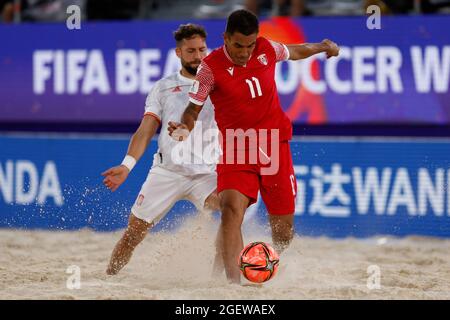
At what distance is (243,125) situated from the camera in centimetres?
676

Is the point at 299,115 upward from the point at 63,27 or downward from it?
downward

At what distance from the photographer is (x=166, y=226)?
34.4ft

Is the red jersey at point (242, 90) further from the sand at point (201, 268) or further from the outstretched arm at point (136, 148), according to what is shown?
the sand at point (201, 268)

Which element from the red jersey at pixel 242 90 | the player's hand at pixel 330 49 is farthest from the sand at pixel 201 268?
the player's hand at pixel 330 49

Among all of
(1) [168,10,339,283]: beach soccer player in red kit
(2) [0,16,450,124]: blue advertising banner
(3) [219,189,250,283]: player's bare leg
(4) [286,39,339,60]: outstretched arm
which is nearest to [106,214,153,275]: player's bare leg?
(1) [168,10,339,283]: beach soccer player in red kit

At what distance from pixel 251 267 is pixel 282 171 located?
34.6 inches

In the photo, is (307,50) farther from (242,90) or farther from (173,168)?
(173,168)

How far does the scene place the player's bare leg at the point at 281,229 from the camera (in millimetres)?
7062

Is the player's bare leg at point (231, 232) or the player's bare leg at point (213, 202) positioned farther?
the player's bare leg at point (213, 202)

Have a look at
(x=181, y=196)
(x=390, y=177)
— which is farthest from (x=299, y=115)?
(x=181, y=196)

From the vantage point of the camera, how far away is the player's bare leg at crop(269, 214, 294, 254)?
7.06 meters

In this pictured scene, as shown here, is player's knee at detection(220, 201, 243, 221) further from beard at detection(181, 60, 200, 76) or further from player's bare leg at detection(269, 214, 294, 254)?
beard at detection(181, 60, 200, 76)

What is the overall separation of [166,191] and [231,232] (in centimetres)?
109
